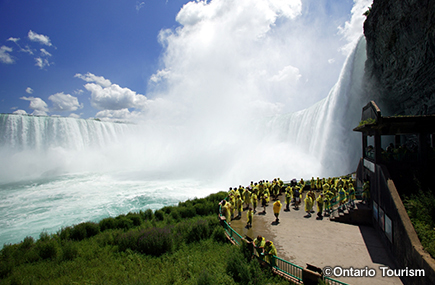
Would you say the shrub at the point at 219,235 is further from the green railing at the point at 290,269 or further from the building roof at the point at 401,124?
the building roof at the point at 401,124

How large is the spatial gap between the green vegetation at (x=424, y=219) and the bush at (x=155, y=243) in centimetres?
801

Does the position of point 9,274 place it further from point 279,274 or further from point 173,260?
point 279,274

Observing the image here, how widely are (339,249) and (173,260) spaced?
5966mm

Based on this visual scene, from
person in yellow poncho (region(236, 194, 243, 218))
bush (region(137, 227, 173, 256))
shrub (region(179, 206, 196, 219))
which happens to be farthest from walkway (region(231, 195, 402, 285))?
shrub (region(179, 206, 196, 219))

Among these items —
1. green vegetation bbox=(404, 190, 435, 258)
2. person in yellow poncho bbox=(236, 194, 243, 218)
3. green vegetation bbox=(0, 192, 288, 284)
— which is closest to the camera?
green vegetation bbox=(404, 190, 435, 258)

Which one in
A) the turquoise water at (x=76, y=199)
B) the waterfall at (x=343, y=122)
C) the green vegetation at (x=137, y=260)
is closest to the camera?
the green vegetation at (x=137, y=260)

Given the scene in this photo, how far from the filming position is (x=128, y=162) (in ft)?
147

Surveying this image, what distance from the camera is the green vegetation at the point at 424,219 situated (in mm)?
5420

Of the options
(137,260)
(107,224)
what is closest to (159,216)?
(107,224)

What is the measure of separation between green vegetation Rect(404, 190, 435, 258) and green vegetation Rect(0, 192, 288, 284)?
391 centimetres

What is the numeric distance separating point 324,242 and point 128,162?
4388 centimetres

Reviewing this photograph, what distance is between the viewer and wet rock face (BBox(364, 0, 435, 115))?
1332 centimetres

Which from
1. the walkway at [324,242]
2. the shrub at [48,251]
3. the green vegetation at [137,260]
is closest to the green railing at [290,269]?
the green vegetation at [137,260]

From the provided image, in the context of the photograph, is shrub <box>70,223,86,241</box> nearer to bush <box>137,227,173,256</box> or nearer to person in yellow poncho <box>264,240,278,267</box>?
bush <box>137,227,173,256</box>
